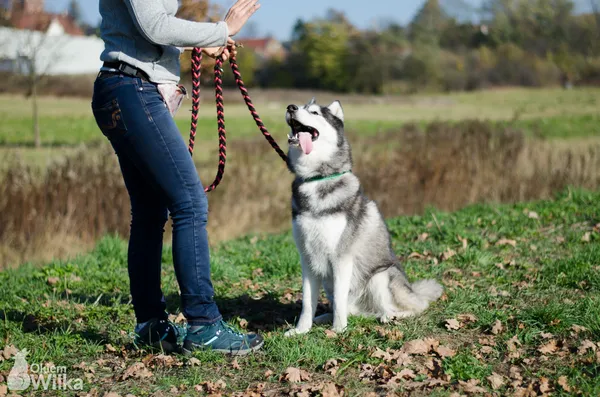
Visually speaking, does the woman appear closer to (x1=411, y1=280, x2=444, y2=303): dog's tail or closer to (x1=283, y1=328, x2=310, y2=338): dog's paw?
(x1=283, y1=328, x2=310, y2=338): dog's paw

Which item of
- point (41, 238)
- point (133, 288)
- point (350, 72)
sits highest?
point (350, 72)

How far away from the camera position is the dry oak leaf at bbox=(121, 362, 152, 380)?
354 centimetres

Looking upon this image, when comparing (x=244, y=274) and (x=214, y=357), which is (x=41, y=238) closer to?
(x=244, y=274)

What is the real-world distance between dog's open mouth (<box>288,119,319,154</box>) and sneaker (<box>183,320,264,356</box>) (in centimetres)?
133

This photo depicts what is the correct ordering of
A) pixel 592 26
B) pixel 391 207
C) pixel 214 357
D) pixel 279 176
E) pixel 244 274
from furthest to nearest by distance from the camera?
1. pixel 592 26
2. pixel 279 176
3. pixel 391 207
4. pixel 244 274
5. pixel 214 357

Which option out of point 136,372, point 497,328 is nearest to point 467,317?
point 497,328

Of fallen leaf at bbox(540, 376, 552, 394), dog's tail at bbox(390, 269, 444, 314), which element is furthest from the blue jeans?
fallen leaf at bbox(540, 376, 552, 394)

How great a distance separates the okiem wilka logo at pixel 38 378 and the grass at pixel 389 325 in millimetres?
70

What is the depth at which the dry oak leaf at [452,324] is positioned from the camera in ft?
13.4

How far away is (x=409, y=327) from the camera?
414 cm

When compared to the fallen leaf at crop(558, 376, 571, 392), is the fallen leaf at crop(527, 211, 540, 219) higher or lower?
higher

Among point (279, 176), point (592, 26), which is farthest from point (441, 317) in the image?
point (592, 26)

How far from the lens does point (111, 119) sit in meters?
3.30

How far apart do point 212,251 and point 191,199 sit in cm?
363
